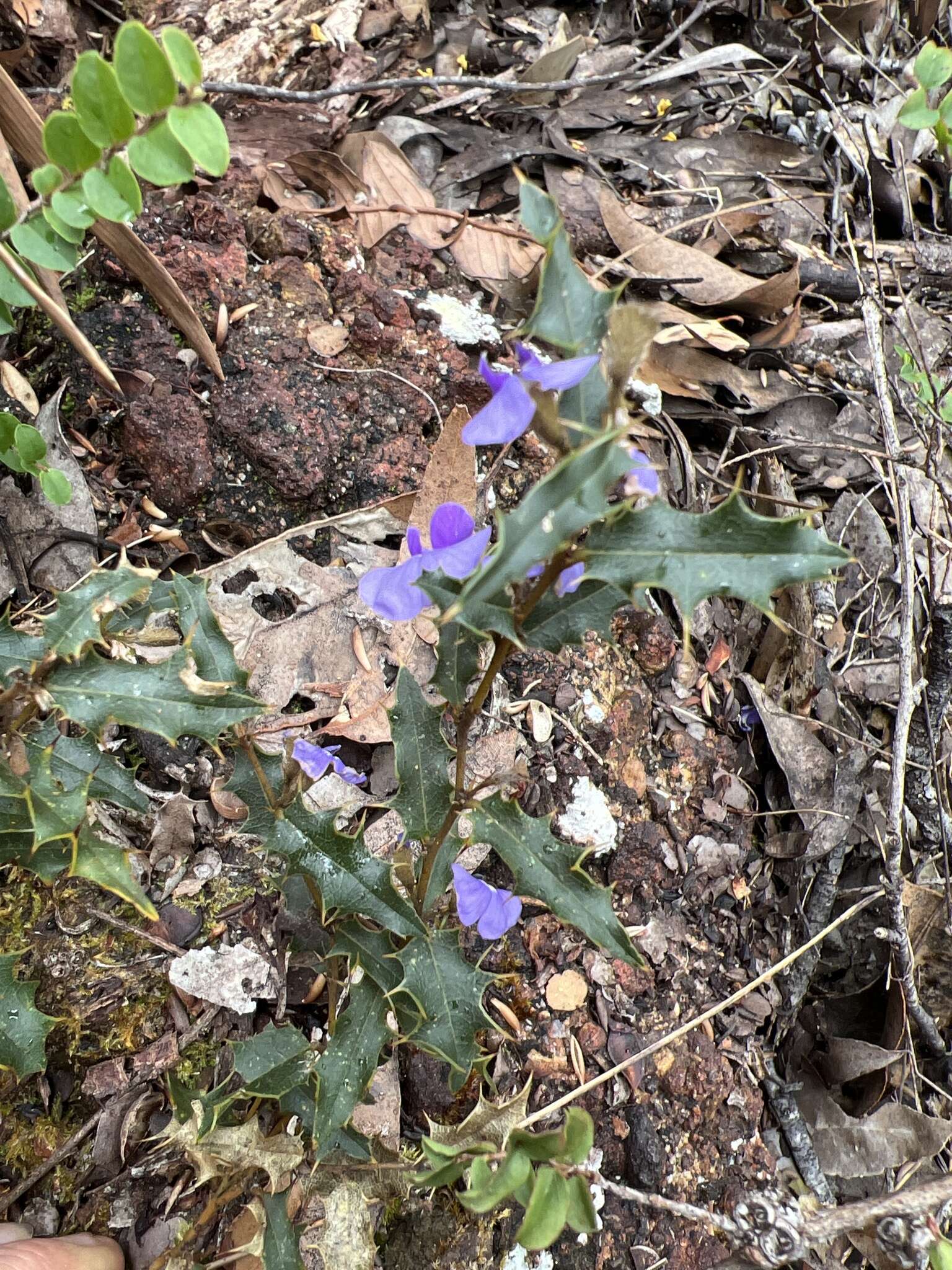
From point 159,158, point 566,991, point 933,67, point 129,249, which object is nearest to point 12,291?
point 159,158

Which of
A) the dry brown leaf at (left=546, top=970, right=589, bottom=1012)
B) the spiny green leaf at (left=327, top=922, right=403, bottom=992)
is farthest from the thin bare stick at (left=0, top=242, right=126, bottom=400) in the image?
the dry brown leaf at (left=546, top=970, right=589, bottom=1012)

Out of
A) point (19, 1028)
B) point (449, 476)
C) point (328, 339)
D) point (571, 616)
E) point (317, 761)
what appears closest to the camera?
point (571, 616)

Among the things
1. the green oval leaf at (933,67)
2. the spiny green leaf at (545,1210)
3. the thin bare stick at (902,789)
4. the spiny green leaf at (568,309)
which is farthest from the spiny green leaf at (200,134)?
the green oval leaf at (933,67)

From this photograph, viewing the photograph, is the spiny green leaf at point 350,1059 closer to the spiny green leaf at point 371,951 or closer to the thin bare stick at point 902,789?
the spiny green leaf at point 371,951

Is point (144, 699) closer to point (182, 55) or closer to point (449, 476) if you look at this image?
point (182, 55)

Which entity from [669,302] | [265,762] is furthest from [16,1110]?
[669,302]

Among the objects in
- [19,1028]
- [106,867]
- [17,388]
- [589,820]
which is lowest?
[589,820]

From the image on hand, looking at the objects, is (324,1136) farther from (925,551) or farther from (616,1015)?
(925,551)
